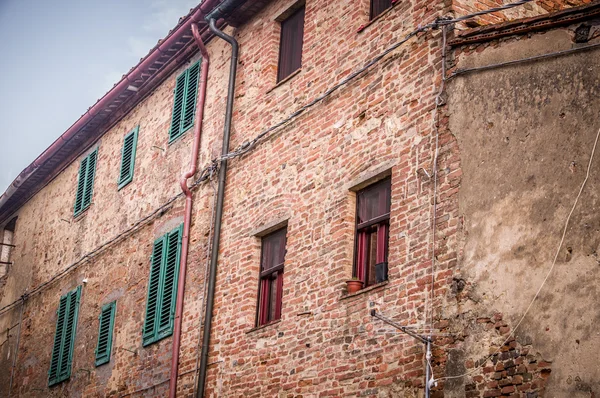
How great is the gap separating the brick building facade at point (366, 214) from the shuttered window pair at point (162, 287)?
0.05 m

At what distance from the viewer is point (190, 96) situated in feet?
52.9

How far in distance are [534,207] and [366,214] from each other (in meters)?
2.78

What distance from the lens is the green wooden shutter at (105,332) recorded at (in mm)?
16094

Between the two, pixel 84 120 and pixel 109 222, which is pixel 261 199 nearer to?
pixel 109 222

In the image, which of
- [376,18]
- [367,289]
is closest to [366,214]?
[367,289]

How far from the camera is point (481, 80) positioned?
396 inches

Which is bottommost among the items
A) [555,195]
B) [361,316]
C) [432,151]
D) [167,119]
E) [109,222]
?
[361,316]

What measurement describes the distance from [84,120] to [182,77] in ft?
10.5

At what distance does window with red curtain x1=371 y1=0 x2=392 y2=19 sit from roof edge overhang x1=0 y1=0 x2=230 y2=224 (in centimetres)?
339

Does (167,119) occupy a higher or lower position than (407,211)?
higher

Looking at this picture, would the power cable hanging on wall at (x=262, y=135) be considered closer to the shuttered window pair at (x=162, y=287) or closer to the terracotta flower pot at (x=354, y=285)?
the shuttered window pair at (x=162, y=287)

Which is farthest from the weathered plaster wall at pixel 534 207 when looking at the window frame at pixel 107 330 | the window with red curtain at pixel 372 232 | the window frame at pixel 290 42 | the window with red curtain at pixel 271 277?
the window frame at pixel 107 330

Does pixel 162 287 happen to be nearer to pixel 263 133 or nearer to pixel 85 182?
pixel 263 133

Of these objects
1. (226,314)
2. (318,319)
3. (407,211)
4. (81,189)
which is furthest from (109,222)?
(407,211)
